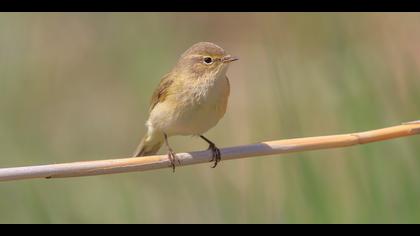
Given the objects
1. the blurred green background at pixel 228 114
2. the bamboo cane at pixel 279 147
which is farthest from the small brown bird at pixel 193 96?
the bamboo cane at pixel 279 147

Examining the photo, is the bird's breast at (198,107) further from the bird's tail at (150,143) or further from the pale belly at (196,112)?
the bird's tail at (150,143)

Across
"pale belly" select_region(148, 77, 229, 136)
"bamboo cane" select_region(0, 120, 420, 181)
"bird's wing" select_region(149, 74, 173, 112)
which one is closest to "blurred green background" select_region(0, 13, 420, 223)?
"bamboo cane" select_region(0, 120, 420, 181)

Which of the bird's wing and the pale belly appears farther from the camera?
the bird's wing

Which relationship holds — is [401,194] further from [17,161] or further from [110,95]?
[110,95]

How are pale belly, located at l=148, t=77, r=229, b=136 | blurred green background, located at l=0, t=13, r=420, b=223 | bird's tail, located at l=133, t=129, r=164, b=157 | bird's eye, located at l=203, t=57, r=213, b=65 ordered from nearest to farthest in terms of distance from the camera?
blurred green background, located at l=0, t=13, r=420, b=223 → pale belly, located at l=148, t=77, r=229, b=136 → bird's eye, located at l=203, t=57, r=213, b=65 → bird's tail, located at l=133, t=129, r=164, b=157

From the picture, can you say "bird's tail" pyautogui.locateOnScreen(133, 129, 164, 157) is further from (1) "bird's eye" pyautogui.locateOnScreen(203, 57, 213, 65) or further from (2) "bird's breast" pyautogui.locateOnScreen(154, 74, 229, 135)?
(1) "bird's eye" pyautogui.locateOnScreen(203, 57, 213, 65)

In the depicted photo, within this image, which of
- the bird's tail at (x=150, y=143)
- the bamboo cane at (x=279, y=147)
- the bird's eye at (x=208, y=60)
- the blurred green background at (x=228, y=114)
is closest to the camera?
the bamboo cane at (x=279, y=147)

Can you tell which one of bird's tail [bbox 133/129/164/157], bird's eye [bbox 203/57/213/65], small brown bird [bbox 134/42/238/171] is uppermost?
bird's eye [bbox 203/57/213/65]

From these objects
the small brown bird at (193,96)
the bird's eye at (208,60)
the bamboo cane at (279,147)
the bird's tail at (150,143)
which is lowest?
the bird's tail at (150,143)
